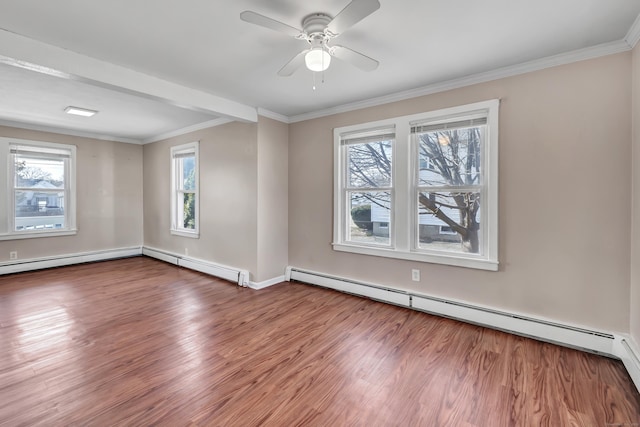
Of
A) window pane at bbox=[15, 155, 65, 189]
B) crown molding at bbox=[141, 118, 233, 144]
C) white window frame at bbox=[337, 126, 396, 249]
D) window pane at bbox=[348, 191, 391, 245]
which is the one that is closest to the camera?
white window frame at bbox=[337, 126, 396, 249]

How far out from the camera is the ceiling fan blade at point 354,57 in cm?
206

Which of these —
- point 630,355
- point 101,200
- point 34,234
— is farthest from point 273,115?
point 34,234

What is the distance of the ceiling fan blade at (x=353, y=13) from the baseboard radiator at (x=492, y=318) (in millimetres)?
2717

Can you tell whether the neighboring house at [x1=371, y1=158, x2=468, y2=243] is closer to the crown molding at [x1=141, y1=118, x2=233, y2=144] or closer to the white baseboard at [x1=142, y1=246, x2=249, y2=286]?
the white baseboard at [x1=142, y1=246, x2=249, y2=286]

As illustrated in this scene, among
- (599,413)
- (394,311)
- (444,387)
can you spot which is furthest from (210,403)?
(599,413)

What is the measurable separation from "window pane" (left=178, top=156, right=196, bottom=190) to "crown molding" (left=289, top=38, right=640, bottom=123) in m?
2.74

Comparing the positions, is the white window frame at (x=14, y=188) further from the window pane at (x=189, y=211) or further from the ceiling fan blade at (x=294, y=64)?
the ceiling fan blade at (x=294, y=64)

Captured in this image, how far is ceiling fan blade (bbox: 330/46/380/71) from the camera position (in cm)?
206

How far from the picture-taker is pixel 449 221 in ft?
10.3

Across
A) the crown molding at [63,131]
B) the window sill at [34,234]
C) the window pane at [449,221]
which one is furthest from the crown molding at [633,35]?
the window sill at [34,234]

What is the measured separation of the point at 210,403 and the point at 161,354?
82 cm

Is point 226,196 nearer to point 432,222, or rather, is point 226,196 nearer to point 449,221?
point 432,222

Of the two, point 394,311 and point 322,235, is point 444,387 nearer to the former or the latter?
point 394,311

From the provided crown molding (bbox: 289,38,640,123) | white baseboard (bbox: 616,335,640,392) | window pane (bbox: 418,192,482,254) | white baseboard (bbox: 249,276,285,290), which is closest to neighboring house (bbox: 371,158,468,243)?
window pane (bbox: 418,192,482,254)
